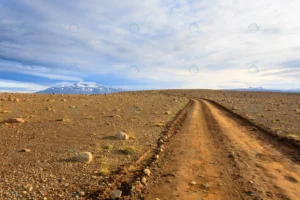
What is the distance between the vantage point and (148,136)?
15.1m

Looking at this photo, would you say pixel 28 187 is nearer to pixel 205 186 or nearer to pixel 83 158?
pixel 83 158

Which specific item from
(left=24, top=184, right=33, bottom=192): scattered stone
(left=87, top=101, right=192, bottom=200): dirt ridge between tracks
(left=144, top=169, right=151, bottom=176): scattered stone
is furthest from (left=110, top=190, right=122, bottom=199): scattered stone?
(left=24, top=184, right=33, bottom=192): scattered stone

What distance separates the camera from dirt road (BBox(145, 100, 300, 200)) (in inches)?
283

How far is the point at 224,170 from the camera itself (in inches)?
355

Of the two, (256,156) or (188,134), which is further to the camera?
(188,134)

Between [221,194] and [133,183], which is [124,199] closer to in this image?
[133,183]

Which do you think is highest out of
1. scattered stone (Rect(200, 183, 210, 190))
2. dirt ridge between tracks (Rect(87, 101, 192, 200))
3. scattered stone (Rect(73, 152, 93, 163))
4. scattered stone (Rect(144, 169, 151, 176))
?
scattered stone (Rect(73, 152, 93, 163))

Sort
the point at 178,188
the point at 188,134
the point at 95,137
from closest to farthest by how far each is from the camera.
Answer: the point at 178,188
the point at 95,137
the point at 188,134

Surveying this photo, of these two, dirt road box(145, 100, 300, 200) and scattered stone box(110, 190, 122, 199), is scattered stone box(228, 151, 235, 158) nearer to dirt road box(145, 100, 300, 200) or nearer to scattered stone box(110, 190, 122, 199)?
dirt road box(145, 100, 300, 200)

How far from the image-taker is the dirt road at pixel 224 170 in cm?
718

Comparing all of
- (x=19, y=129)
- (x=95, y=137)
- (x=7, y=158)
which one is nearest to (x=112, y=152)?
(x=95, y=137)

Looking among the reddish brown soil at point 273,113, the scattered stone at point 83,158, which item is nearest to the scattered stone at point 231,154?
the reddish brown soil at point 273,113

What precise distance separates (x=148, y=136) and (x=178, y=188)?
25.3ft

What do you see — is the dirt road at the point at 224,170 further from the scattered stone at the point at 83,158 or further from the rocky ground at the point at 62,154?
the scattered stone at the point at 83,158
